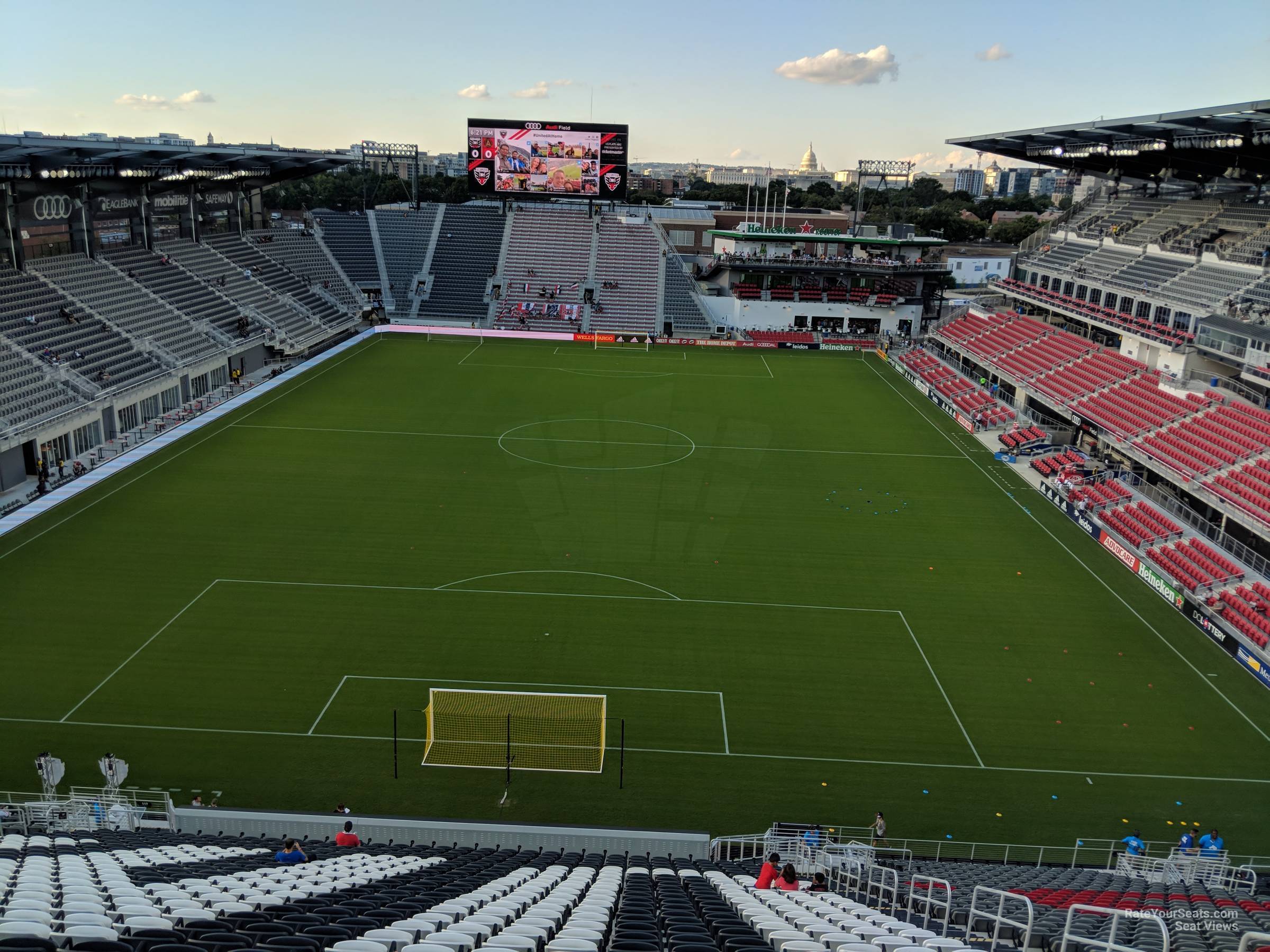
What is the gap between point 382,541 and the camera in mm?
28516

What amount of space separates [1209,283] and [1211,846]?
33.1 m

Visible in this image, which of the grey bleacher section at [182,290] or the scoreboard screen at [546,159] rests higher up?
the scoreboard screen at [546,159]

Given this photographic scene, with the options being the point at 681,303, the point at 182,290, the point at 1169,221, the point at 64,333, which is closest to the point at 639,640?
the point at 64,333

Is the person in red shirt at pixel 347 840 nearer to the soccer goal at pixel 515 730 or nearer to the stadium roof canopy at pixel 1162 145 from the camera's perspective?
the soccer goal at pixel 515 730

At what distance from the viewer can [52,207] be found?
1781 inches

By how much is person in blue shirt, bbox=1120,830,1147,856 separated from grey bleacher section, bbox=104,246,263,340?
1915 inches

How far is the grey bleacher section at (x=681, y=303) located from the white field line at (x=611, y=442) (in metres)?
29.5

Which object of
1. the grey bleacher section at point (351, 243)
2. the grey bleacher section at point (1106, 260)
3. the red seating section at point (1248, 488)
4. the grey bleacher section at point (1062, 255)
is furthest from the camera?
the grey bleacher section at point (351, 243)

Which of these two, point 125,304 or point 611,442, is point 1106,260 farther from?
point 125,304

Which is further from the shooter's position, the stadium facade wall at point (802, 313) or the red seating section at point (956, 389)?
the stadium facade wall at point (802, 313)

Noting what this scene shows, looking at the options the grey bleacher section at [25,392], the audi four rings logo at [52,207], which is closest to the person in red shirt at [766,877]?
the grey bleacher section at [25,392]

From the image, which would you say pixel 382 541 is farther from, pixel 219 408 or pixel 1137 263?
pixel 1137 263

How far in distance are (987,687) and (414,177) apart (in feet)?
236

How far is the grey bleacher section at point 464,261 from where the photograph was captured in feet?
230
